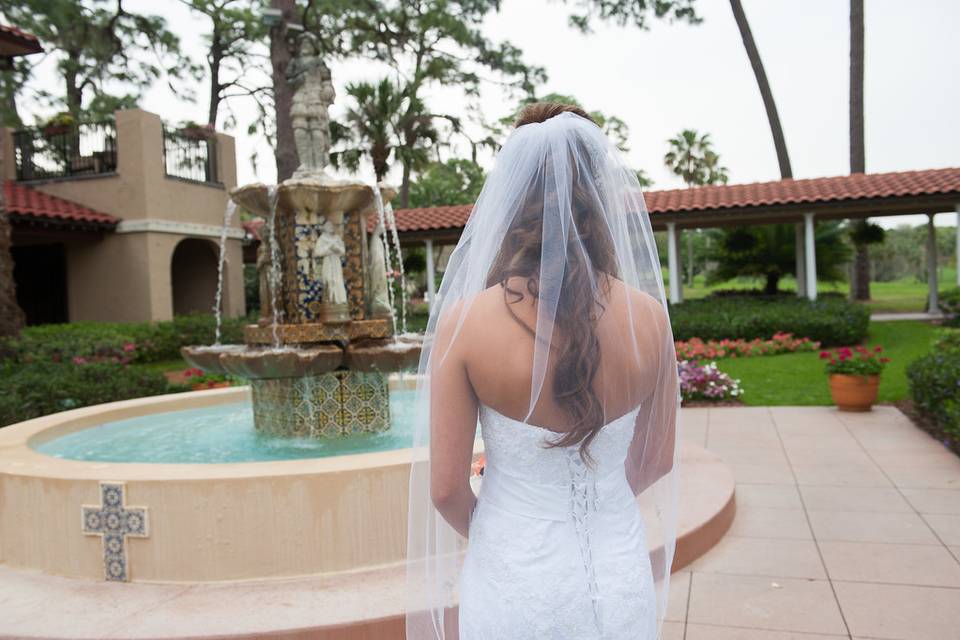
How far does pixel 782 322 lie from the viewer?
50.3 feet

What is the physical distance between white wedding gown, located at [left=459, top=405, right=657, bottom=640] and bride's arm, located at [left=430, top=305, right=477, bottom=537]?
0.25 ft

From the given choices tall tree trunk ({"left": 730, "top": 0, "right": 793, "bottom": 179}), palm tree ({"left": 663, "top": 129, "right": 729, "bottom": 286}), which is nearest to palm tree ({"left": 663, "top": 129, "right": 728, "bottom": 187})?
palm tree ({"left": 663, "top": 129, "right": 729, "bottom": 286})

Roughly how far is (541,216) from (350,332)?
4.28 meters

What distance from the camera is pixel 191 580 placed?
146 inches

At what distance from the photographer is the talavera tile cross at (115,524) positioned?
12.3 feet

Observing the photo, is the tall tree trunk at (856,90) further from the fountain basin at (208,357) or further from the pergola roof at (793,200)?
the fountain basin at (208,357)

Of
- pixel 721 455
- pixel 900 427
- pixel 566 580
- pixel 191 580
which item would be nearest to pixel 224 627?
pixel 191 580

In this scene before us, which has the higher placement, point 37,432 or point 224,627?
point 37,432

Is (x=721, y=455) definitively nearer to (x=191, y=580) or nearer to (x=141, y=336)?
(x=191, y=580)

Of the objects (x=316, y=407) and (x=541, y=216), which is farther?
(x=316, y=407)

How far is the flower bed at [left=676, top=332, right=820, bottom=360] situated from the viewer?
14352 mm

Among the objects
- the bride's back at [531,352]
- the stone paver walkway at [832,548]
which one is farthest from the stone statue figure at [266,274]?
the bride's back at [531,352]

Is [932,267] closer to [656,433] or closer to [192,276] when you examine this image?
[192,276]

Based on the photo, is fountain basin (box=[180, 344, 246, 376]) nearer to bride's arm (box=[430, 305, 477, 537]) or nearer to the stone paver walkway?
the stone paver walkway
